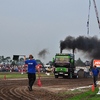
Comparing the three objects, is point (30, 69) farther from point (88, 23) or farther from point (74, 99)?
point (88, 23)

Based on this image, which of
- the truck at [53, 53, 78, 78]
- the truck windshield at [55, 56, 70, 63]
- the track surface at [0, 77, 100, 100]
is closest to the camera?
the track surface at [0, 77, 100, 100]

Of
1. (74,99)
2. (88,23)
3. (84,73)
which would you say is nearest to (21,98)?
(74,99)

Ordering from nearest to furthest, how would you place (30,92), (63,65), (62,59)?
(30,92) < (63,65) < (62,59)

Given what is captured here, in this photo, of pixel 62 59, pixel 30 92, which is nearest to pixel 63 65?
pixel 62 59

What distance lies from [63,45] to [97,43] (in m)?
8.50

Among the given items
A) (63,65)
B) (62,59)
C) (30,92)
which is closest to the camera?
(30,92)

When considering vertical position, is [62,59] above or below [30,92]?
above

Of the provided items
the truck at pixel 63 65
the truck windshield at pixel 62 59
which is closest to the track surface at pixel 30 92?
the truck at pixel 63 65

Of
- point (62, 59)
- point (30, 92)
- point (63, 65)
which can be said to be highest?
point (62, 59)

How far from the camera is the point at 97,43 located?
47.6 metres

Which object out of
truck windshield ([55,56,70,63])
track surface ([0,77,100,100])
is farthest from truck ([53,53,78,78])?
track surface ([0,77,100,100])

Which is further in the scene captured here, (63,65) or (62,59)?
(62,59)

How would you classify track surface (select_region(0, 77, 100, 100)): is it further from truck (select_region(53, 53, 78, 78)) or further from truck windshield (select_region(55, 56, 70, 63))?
truck windshield (select_region(55, 56, 70, 63))

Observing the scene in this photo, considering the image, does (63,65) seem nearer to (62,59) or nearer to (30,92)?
(62,59)
